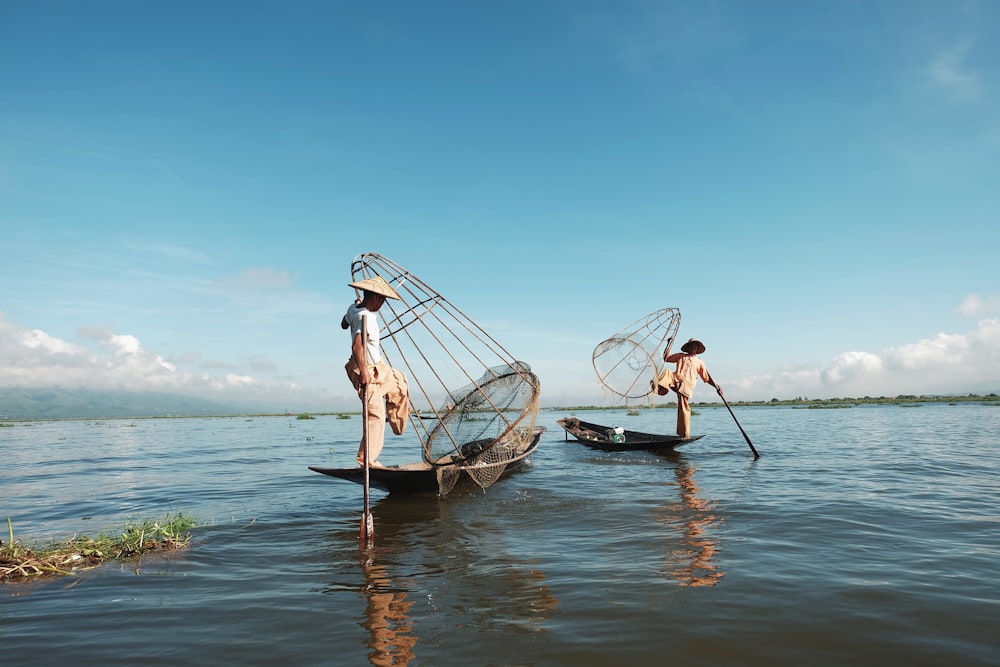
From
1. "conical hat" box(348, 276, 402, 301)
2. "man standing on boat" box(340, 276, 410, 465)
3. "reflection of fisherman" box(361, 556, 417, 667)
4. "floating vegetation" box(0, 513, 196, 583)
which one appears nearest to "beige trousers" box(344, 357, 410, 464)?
"man standing on boat" box(340, 276, 410, 465)

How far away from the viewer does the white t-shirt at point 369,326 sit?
709cm

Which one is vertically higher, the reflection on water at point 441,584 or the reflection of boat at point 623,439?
the reflection of boat at point 623,439

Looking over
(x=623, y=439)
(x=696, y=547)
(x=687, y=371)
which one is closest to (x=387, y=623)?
(x=696, y=547)

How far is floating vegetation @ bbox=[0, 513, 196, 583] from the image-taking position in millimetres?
4852

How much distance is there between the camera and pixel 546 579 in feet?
14.9

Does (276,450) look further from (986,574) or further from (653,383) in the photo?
(986,574)

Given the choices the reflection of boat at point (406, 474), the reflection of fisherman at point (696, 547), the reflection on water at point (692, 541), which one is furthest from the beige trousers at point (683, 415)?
the reflection of boat at point (406, 474)

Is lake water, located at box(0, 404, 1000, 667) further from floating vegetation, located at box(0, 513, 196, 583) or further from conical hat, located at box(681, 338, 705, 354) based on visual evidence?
conical hat, located at box(681, 338, 705, 354)

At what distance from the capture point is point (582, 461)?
13.6m

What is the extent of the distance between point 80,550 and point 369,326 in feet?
12.3

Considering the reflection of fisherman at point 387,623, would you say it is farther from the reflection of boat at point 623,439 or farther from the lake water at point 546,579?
the reflection of boat at point 623,439

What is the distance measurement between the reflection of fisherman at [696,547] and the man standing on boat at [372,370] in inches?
152

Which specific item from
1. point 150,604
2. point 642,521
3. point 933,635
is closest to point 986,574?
point 933,635

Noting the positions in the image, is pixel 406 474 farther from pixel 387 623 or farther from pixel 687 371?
pixel 687 371
